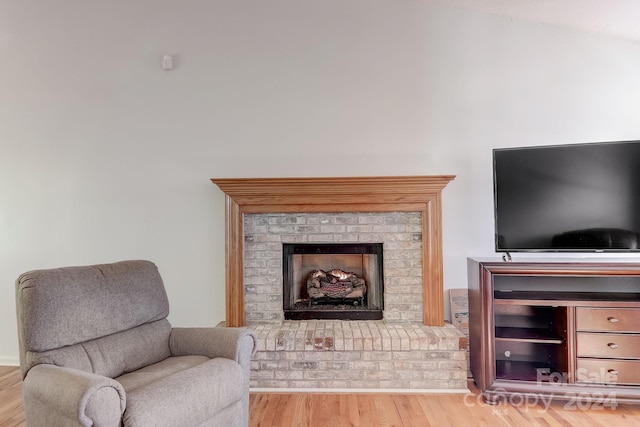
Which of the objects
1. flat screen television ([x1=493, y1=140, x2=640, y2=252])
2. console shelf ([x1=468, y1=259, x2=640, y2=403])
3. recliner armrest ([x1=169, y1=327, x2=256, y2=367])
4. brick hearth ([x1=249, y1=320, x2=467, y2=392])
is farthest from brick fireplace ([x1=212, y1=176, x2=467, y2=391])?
recliner armrest ([x1=169, y1=327, x2=256, y2=367])

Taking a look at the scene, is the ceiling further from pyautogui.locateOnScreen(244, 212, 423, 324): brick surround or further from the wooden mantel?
pyautogui.locateOnScreen(244, 212, 423, 324): brick surround

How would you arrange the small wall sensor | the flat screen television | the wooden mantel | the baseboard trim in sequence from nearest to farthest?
1. the flat screen television
2. the baseboard trim
3. the wooden mantel
4. the small wall sensor

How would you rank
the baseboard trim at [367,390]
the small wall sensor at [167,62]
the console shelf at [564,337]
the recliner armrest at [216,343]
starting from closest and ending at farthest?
the recliner armrest at [216,343] < the console shelf at [564,337] < the baseboard trim at [367,390] < the small wall sensor at [167,62]

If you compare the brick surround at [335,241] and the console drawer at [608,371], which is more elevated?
the brick surround at [335,241]

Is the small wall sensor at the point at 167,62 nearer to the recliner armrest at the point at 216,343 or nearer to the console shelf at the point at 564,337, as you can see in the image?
the recliner armrest at the point at 216,343

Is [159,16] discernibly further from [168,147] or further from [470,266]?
[470,266]

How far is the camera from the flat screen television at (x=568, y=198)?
2262 mm

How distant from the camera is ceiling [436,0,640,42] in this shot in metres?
2.40

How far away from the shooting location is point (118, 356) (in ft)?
5.67

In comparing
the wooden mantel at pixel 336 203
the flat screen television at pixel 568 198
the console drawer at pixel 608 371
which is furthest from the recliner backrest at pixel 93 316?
the console drawer at pixel 608 371

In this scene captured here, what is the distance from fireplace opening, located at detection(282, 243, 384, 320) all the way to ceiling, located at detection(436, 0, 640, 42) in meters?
2.07

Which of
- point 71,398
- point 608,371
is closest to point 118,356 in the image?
point 71,398

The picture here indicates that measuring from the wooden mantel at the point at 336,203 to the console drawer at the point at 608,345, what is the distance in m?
0.87

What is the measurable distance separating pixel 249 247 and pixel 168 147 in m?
1.11
